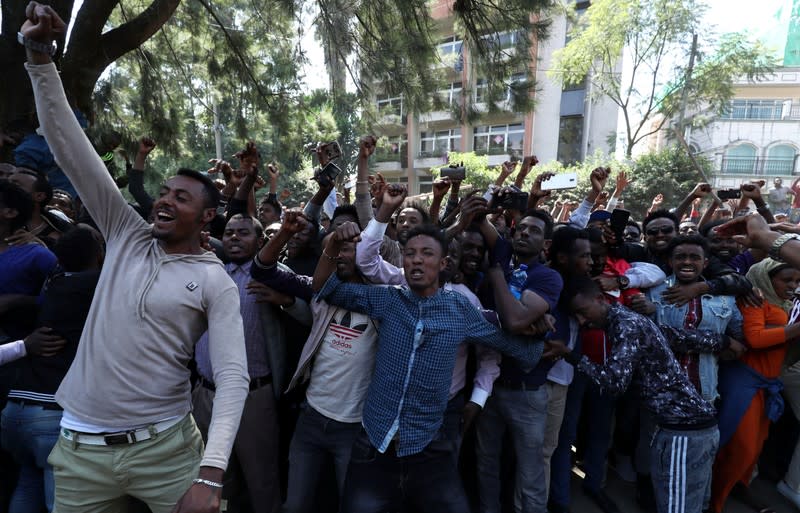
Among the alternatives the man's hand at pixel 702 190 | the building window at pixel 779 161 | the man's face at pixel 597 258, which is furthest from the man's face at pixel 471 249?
the building window at pixel 779 161

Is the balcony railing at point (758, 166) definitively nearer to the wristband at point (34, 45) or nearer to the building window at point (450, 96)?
the building window at point (450, 96)

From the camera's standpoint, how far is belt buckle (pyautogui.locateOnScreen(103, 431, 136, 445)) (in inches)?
61.4

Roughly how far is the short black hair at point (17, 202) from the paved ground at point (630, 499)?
12.5 feet

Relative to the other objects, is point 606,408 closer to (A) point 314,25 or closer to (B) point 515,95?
(B) point 515,95

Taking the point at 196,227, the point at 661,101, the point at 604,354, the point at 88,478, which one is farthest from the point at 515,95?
the point at 661,101

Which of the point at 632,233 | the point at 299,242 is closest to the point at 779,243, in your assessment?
the point at 632,233

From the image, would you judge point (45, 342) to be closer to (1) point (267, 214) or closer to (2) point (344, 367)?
(2) point (344, 367)

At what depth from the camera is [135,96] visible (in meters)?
5.87

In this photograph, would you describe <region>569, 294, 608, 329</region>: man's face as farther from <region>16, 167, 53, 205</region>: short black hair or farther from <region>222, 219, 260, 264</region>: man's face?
<region>16, 167, 53, 205</region>: short black hair

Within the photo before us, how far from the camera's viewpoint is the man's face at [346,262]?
237 cm

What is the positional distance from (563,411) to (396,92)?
343 centimetres

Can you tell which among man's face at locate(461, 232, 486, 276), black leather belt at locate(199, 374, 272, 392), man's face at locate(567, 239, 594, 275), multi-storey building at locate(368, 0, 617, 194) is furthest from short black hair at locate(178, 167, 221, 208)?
multi-storey building at locate(368, 0, 617, 194)

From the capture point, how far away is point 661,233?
3527mm

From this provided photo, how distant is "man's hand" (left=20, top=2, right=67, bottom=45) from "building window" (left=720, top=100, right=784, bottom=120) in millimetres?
35755
